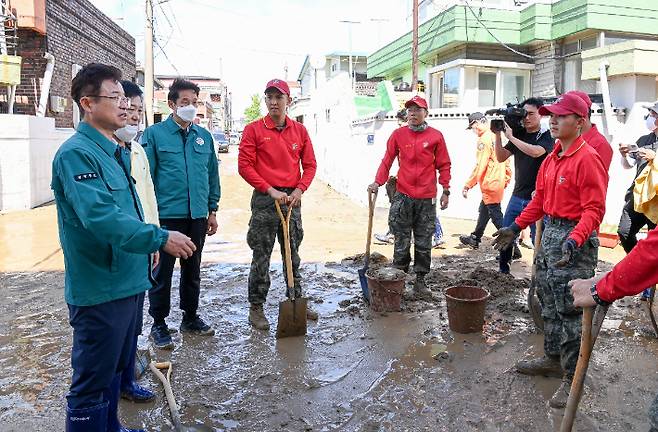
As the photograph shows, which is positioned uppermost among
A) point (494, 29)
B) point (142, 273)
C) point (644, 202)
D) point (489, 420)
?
point (494, 29)

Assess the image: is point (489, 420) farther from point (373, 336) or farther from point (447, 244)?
point (447, 244)

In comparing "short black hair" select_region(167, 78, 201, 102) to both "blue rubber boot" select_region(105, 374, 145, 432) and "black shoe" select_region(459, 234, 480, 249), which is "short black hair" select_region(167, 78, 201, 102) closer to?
"blue rubber boot" select_region(105, 374, 145, 432)

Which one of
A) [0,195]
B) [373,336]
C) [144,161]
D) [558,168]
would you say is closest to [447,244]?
[373,336]

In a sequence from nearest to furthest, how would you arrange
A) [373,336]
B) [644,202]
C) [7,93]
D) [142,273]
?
[142,273] < [644,202] < [373,336] < [7,93]

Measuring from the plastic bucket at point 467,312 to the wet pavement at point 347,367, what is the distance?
11cm

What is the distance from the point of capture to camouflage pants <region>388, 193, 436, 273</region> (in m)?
5.74

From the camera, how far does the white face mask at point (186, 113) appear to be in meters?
4.32

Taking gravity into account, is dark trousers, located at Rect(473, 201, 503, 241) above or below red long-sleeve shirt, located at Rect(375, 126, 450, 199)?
below

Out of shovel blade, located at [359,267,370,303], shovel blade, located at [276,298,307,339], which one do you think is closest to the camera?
shovel blade, located at [359,267,370,303]

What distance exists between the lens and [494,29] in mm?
15695

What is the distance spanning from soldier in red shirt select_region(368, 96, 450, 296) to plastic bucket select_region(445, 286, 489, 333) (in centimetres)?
104

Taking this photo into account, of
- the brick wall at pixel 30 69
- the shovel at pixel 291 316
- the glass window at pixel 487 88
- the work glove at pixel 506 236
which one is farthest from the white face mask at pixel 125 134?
the glass window at pixel 487 88

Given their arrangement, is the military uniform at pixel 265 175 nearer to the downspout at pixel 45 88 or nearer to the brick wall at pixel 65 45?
the brick wall at pixel 65 45

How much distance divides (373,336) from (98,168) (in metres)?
2.92
